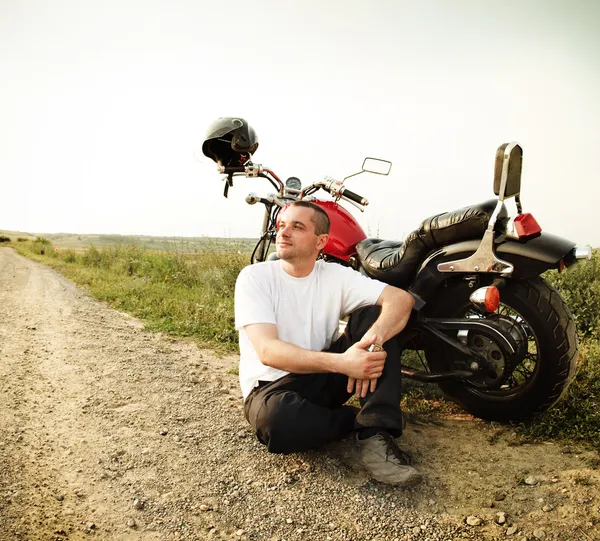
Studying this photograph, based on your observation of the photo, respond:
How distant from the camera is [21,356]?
4207mm

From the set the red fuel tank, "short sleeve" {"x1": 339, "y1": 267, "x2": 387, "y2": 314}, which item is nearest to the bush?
the red fuel tank

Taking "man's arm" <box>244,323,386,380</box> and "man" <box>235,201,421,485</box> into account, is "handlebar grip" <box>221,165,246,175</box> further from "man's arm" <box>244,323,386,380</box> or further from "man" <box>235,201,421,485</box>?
"man's arm" <box>244,323,386,380</box>

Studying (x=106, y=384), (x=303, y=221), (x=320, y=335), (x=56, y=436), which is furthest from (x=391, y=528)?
(x=106, y=384)

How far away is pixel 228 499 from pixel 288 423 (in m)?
0.44

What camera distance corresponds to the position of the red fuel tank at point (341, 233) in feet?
11.5

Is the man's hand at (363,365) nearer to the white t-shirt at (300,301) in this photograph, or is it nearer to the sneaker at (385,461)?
the sneaker at (385,461)

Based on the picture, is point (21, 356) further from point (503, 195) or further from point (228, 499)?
point (503, 195)

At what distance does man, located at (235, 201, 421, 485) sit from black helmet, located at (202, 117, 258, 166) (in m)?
1.33

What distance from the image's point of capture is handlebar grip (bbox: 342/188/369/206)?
11.6ft

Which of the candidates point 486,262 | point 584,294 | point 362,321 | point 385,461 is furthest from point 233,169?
point 584,294

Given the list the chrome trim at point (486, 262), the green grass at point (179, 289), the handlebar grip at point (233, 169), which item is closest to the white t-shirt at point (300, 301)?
the chrome trim at point (486, 262)

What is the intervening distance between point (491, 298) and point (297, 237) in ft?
3.65

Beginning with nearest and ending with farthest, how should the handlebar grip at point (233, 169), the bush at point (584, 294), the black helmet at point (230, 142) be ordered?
the black helmet at point (230, 142) → the handlebar grip at point (233, 169) → the bush at point (584, 294)

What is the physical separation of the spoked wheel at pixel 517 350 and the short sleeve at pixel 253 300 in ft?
3.62
